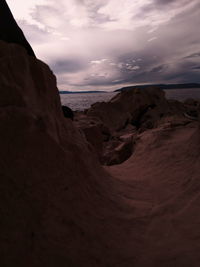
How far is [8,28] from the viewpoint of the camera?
2.35 metres

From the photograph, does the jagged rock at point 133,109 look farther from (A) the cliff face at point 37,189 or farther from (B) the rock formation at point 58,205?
(A) the cliff face at point 37,189

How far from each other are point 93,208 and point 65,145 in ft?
3.09

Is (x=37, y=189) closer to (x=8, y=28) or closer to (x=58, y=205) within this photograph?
(x=58, y=205)

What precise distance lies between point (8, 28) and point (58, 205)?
236 centimetres

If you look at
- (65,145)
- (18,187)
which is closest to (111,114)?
(65,145)

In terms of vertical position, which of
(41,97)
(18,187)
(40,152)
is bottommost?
(18,187)

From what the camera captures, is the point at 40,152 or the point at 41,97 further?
the point at 41,97

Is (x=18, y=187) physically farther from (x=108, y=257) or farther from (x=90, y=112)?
(x=90, y=112)

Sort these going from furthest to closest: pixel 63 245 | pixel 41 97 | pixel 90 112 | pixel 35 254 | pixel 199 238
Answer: pixel 90 112 < pixel 41 97 < pixel 199 238 < pixel 63 245 < pixel 35 254

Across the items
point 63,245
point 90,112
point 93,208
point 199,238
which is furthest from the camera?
point 90,112

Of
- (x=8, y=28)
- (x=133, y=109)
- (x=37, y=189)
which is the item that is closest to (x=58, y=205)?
(x=37, y=189)

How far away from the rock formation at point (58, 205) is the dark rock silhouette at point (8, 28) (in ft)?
0.83

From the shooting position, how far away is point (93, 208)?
228 cm

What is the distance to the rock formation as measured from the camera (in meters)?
1.58
